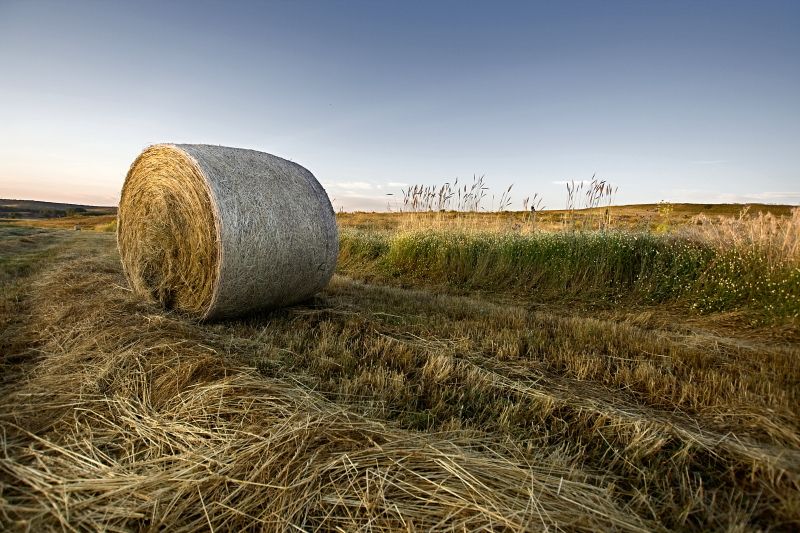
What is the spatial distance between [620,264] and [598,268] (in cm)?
34

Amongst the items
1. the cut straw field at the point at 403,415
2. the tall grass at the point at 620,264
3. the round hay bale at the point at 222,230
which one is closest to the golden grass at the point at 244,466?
the cut straw field at the point at 403,415

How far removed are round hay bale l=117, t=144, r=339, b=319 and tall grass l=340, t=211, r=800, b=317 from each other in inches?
152

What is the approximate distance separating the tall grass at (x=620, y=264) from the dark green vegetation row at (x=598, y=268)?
0.6 inches

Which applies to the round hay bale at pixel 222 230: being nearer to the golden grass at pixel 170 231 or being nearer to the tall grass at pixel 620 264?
the golden grass at pixel 170 231

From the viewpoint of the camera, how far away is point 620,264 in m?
7.21

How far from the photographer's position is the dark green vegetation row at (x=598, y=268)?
549 cm

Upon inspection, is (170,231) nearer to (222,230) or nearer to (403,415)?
(222,230)

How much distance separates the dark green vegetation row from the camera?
549 cm

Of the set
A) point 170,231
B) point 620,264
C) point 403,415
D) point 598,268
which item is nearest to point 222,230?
point 170,231

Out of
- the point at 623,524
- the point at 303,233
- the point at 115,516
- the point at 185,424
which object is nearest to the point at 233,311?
the point at 303,233

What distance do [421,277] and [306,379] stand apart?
614 cm

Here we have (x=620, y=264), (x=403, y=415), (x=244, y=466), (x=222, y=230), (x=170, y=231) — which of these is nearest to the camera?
(x=244, y=466)

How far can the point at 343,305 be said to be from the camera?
5.67m

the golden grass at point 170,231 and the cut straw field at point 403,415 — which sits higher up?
the golden grass at point 170,231
